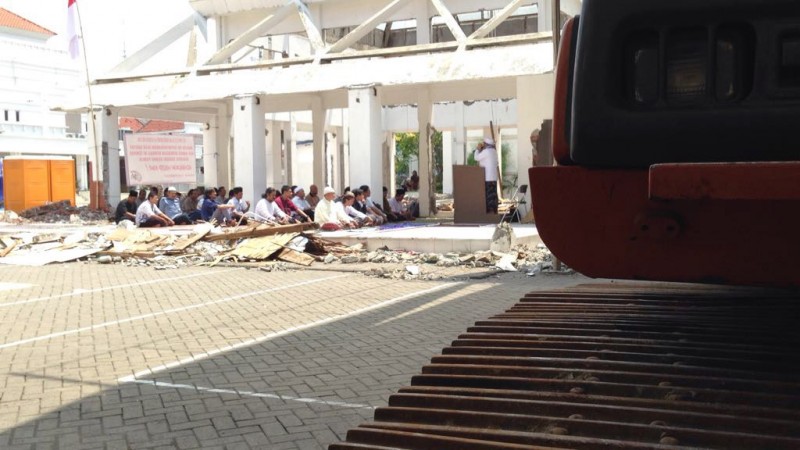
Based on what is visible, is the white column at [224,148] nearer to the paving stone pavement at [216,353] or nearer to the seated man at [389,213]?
the seated man at [389,213]

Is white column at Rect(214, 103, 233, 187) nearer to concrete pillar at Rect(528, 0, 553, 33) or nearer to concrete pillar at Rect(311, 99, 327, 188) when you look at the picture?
concrete pillar at Rect(311, 99, 327, 188)

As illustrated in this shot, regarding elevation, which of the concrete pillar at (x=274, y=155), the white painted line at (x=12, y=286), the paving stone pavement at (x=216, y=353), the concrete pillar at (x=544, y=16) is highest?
the concrete pillar at (x=544, y=16)

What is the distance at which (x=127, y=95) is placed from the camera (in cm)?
2441

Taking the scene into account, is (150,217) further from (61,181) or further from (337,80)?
(61,181)

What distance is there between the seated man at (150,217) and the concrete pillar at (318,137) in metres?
8.92

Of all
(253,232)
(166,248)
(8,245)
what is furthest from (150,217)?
(253,232)

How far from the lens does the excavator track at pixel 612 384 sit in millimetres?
2148

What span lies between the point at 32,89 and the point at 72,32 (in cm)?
2370

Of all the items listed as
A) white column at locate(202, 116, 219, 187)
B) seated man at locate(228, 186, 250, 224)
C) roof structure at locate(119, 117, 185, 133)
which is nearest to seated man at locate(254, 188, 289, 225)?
seated man at locate(228, 186, 250, 224)

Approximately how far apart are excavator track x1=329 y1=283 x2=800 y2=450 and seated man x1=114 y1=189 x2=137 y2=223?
18.6 metres

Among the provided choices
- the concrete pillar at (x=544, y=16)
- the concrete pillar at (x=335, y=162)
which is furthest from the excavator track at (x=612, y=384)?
the concrete pillar at (x=335, y=162)

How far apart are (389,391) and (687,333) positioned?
2.73 metres

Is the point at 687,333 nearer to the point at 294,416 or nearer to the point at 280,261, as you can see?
the point at 294,416

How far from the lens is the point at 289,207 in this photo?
19.2m
